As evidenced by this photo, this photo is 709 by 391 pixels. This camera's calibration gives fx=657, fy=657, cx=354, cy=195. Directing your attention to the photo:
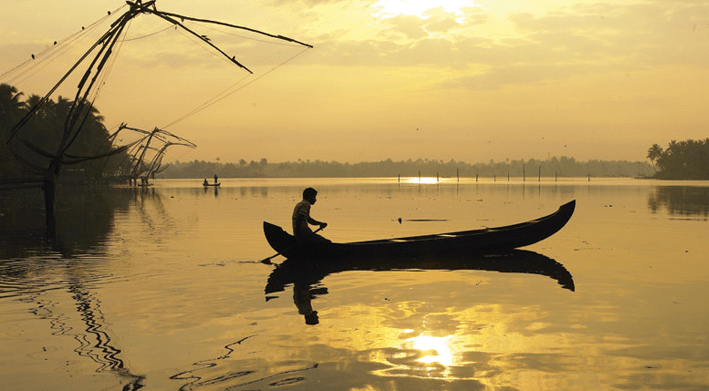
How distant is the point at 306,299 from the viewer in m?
12.9

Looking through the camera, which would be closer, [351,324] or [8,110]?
[351,324]

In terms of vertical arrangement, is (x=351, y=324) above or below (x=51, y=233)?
below

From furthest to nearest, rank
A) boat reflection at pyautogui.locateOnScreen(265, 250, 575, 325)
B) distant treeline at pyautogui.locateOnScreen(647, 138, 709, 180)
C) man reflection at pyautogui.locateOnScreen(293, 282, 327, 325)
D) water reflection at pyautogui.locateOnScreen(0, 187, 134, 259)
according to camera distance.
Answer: distant treeline at pyautogui.locateOnScreen(647, 138, 709, 180)
water reflection at pyautogui.locateOnScreen(0, 187, 134, 259)
boat reflection at pyautogui.locateOnScreen(265, 250, 575, 325)
man reflection at pyautogui.locateOnScreen(293, 282, 327, 325)

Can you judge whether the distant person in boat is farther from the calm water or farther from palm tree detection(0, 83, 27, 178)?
palm tree detection(0, 83, 27, 178)

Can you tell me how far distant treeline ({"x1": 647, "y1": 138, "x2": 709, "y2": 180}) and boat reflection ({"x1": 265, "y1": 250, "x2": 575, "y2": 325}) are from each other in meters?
179

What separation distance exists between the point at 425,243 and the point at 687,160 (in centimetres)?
18894

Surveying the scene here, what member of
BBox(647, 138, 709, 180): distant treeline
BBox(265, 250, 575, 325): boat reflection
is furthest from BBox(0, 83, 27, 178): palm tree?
BBox(647, 138, 709, 180): distant treeline

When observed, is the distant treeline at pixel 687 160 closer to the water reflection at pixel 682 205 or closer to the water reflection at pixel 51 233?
the water reflection at pixel 682 205

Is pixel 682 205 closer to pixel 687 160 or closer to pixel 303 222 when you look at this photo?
pixel 303 222

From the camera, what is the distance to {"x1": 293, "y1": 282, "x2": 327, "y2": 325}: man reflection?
11039mm

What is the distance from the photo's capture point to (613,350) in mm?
8883

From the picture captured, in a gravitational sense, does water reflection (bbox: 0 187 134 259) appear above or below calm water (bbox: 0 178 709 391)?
above

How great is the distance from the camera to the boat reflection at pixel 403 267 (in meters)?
14.8

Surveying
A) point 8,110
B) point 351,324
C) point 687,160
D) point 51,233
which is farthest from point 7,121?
point 687,160
